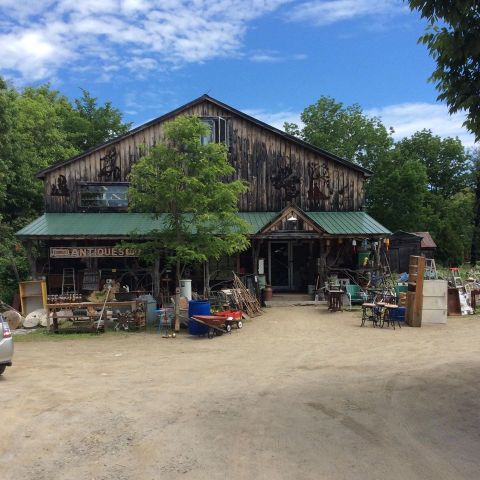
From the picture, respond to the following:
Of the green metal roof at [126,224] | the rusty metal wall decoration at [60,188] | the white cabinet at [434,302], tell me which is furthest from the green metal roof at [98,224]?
the white cabinet at [434,302]

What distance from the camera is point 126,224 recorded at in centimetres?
2048

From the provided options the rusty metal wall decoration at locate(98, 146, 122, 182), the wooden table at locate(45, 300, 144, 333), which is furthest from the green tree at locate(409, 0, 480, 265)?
the rusty metal wall decoration at locate(98, 146, 122, 182)

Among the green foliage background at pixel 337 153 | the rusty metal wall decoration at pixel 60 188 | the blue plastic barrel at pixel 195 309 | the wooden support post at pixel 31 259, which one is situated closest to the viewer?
the blue plastic barrel at pixel 195 309

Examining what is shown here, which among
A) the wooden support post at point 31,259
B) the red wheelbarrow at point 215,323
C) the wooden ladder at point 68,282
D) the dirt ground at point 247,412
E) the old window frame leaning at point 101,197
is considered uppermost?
the old window frame leaning at point 101,197

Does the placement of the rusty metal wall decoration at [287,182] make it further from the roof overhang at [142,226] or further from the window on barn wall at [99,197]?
the window on barn wall at [99,197]

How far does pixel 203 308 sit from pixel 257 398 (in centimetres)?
747

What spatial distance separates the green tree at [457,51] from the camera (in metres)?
5.64

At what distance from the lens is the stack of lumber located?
1747 centimetres

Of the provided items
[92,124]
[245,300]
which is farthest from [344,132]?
[245,300]

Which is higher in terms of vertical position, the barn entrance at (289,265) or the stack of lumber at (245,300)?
the barn entrance at (289,265)

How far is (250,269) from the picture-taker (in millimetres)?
21672

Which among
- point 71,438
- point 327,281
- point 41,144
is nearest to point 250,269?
point 327,281

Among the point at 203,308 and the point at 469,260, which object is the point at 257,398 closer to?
the point at 203,308

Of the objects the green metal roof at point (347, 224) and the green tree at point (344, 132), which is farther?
the green tree at point (344, 132)
